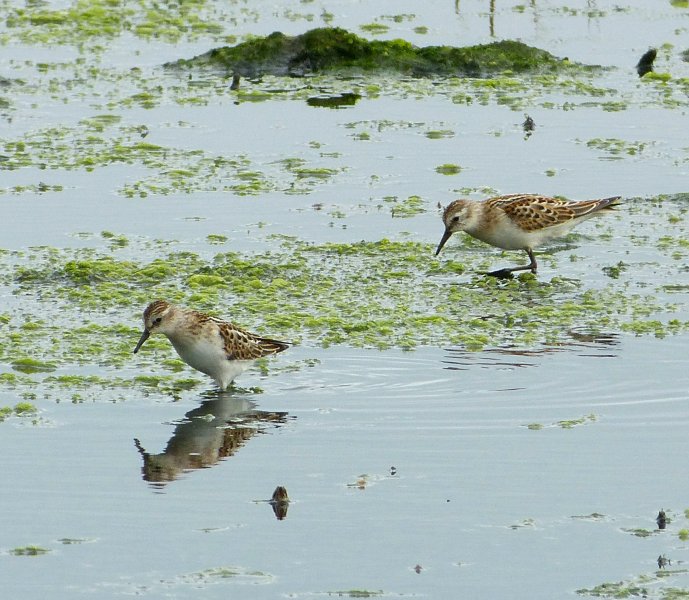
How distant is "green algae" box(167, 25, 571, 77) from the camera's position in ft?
73.5

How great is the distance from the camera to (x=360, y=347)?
1223 cm

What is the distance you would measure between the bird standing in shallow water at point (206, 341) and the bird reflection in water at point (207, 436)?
0.80ft

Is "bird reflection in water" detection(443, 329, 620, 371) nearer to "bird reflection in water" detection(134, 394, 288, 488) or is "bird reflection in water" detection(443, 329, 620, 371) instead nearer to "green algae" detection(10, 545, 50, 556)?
"bird reflection in water" detection(134, 394, 288, 488)

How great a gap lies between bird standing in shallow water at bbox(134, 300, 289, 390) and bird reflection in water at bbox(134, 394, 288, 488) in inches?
9.5

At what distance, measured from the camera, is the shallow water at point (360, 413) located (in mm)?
8359

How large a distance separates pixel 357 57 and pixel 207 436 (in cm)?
1286

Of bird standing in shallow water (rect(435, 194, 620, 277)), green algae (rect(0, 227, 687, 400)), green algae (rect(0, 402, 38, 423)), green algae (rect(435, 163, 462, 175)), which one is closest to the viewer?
green algae (rect(0, 402, 38, 423))

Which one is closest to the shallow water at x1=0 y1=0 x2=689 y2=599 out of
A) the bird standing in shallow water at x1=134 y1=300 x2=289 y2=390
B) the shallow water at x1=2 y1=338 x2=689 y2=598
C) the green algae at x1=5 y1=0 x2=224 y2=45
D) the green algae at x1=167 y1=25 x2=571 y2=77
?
the shallow water at x1=2 y1=338 x2=689 y2=598

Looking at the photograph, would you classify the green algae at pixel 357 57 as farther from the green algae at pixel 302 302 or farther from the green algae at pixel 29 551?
the green algae at pixel 29 551

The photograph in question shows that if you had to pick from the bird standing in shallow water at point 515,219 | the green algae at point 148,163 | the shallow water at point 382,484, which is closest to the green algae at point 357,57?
the green algae at point 148,163

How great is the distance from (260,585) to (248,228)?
801 cm

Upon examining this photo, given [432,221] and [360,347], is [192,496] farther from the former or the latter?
[432,221]

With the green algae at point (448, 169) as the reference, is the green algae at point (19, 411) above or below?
below

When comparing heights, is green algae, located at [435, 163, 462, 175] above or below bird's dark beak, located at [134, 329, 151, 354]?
above
